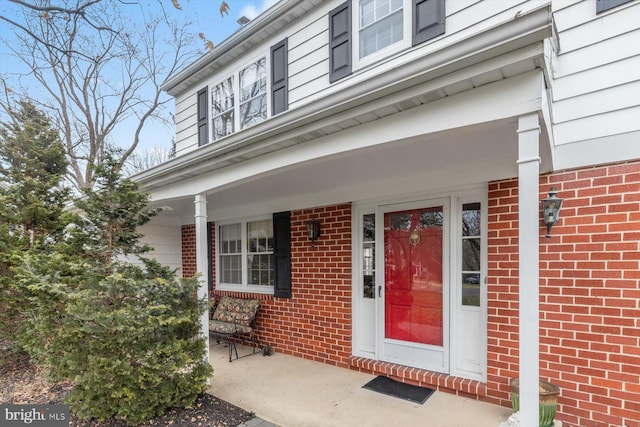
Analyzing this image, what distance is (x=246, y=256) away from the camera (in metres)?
5.93

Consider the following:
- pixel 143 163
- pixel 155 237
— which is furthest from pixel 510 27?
pixel 143 163

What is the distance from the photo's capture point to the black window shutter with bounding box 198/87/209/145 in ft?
21.1

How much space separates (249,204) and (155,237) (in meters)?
2.60

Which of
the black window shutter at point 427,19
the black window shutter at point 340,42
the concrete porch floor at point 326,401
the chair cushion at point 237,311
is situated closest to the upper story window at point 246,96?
the black window shutter at point 340,42

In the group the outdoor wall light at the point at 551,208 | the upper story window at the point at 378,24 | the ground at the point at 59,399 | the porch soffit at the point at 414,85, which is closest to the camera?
the porch soffit at the point at 414,85

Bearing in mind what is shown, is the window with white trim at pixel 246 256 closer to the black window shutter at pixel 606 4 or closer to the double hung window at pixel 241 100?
the double hung window at pixel 241 100

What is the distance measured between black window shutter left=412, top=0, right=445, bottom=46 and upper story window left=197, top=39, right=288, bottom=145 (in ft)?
6.82

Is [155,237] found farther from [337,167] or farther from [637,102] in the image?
[637,102]

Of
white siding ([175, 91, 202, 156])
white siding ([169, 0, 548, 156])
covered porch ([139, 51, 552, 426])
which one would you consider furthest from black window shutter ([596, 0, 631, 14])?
white siding ([175, 91, 202, 156])

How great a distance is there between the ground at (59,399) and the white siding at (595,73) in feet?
12.9

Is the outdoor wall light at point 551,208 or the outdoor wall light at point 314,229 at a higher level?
the outdoor wall light at point 551,208

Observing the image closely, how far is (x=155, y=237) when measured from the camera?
6.89m

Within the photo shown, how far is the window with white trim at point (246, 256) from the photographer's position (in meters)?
5.59

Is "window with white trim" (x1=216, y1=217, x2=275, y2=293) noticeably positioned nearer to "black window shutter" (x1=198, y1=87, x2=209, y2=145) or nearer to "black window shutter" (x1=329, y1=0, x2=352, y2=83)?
"black window shutter" (x1=198, y1=87, x2=209, y2=145)
